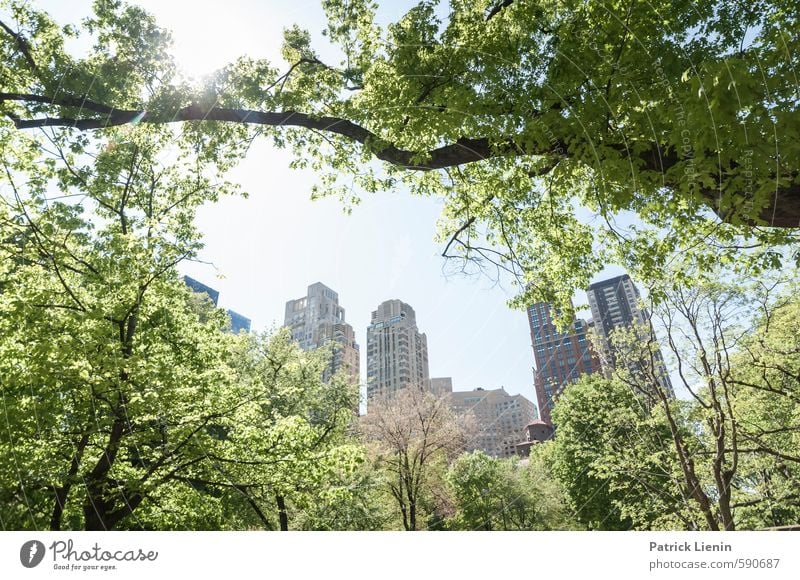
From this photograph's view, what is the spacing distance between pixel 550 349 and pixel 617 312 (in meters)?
3.09

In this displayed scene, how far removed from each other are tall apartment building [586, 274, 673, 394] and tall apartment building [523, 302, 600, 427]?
0.58 metres

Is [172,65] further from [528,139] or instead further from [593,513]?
[593,513]

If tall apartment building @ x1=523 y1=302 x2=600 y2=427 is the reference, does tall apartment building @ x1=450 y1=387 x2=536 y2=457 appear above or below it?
below

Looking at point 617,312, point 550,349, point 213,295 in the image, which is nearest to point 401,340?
point 550,349

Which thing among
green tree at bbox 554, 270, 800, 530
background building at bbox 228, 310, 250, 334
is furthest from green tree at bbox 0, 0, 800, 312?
background building at bbox 228, 310, 250, 334

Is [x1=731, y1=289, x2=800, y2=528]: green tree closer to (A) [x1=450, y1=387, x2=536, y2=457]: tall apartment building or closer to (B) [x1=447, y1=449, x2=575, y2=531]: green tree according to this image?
(A) [x1=450, y1=387, x2=536, y2=457]: tall apartment building

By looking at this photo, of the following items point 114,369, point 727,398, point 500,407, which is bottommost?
point 727,398

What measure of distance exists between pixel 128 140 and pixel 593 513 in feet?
68.8

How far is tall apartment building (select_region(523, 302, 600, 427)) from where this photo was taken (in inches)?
293

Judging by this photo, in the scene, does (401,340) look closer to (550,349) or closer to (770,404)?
(550,349)

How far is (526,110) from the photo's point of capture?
457 cm
